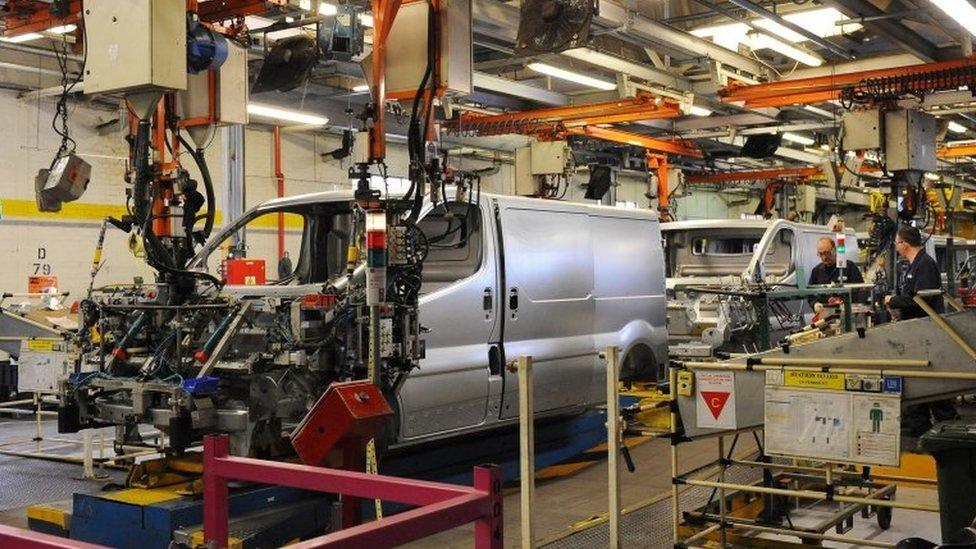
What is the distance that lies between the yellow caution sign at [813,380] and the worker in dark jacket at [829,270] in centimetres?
595

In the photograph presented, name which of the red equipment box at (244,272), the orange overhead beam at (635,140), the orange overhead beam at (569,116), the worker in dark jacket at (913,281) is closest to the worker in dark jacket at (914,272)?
the worker in dark jacket at (913,281)

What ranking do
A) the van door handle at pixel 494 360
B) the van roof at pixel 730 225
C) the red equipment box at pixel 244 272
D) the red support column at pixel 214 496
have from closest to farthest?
the red support column at pixel 214 496
the van door handle at pixel 494 360
the red equipment box at pixel 244 272
the van roof at pixel 730 225

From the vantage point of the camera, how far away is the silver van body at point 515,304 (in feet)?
21.4

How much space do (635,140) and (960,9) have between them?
9.09 m

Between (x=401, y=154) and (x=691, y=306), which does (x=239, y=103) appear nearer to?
(x=691, y=306)

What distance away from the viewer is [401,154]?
18031mm

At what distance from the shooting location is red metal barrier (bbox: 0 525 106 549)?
1848 mm

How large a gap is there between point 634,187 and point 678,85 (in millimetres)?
11186

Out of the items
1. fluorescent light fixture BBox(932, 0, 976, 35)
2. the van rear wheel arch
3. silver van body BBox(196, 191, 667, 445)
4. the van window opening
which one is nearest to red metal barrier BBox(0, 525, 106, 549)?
silver van body BBox(196, 191, 667, 445)

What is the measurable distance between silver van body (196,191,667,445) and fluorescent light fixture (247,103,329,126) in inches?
229

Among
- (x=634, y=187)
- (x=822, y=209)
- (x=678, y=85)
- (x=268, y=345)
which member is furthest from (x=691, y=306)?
(x=822, y=209)

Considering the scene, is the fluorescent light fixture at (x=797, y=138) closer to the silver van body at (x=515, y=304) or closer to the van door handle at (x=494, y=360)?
the silver van body at (x=515, y=304)

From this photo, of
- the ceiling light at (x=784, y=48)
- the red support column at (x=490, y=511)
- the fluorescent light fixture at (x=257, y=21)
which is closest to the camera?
the red support column at (x=490, y=511)

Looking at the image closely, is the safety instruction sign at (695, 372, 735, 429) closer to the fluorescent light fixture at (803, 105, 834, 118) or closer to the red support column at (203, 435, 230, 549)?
the red support column at (203, 435, 230, 549)
